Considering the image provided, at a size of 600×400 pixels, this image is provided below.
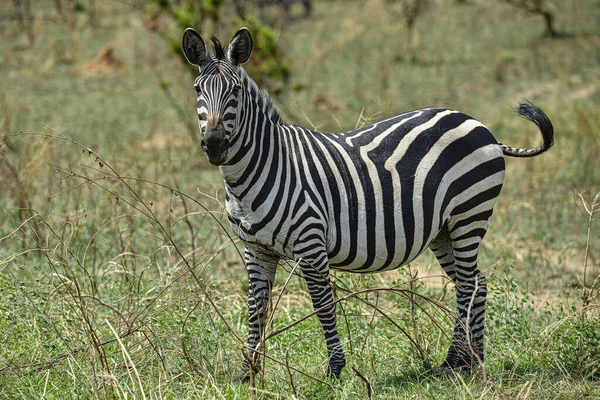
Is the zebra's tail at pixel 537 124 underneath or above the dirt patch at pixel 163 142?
above

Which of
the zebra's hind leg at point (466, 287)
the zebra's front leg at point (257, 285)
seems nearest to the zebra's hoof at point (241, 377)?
the zebra's front leg at point (257, 285)

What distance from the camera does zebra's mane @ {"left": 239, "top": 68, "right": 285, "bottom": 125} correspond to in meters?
4.24

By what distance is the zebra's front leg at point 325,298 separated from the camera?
423 cm

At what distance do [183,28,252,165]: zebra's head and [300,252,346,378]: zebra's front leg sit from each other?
0.79 meters

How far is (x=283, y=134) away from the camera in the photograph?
174 inches

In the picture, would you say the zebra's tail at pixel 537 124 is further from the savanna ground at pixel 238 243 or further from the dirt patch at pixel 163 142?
the dirt patch at pixel 163 142

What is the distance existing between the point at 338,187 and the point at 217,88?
0.95m

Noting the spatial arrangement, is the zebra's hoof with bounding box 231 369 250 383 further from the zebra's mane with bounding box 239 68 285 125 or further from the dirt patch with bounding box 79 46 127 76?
the dirt patch with bounding box 79 46 127 76

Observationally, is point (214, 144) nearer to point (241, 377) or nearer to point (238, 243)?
point (241, 377)

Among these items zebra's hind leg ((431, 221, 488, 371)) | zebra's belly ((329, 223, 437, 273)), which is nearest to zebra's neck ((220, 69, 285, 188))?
zebra's belly ((329, 223, 437, 273))

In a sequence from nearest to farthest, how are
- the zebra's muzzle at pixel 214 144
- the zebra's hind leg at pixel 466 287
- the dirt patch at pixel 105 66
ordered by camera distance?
the zebra's muzzle at pixel 214 144, the zebra's hind leg at pixel 466 287, the dirt patch at pixel 105 66

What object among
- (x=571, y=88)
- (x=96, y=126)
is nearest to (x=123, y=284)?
(x=96, y=126)

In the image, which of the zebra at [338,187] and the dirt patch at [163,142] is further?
the dirt patch at [163,142]

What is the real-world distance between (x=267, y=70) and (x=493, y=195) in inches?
311
